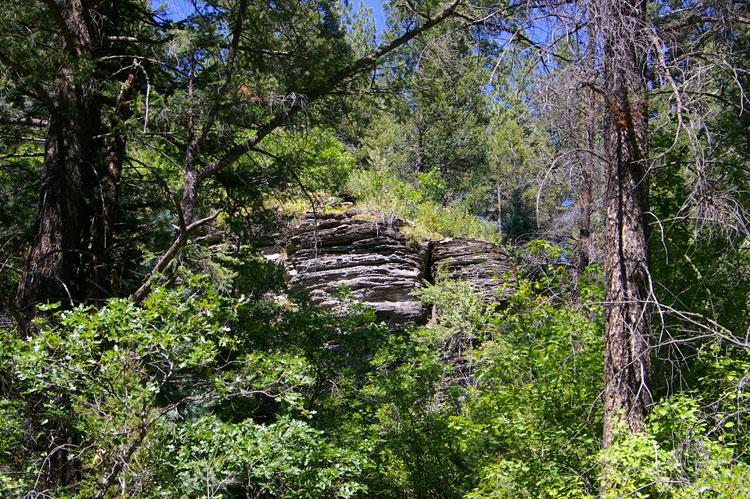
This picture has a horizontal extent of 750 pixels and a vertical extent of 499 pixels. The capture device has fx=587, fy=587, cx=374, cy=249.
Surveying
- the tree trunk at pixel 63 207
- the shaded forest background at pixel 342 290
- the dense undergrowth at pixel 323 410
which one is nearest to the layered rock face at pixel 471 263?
the dense undergrowth at pixel 323 410

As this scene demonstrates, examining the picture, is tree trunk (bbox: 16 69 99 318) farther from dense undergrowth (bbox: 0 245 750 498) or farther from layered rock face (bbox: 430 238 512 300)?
layered rock face (bbox: 430 238 512 300)

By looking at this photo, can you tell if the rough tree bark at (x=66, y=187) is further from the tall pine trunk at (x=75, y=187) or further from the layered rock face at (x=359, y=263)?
the layered rock face at (x=359, y=263)

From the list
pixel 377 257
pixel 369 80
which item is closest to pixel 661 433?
pixel 369 80

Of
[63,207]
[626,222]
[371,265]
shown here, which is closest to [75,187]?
[63,207]

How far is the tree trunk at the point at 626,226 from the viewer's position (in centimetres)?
507

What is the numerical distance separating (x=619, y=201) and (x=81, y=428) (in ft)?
16.6

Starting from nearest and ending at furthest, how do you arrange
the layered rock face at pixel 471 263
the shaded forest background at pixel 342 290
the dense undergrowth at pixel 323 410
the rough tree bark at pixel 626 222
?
1. the dense undergrowth at pixel 323 410
2. the shaded forest background at pixel 342 290
3. the rough tree bark at pixel 626 222
4. the layered rock face at pixel 471 263

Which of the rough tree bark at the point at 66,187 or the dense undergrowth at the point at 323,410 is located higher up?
the rough tree bark at the point at 66,187

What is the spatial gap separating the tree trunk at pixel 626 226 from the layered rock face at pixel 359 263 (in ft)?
23.3

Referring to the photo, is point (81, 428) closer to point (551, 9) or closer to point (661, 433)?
point (661, 433)

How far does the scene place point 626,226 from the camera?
5.42 m

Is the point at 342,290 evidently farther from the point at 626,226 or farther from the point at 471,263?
the point at 471,263

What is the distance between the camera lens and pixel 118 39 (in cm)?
703

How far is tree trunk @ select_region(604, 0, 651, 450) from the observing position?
199 inches
